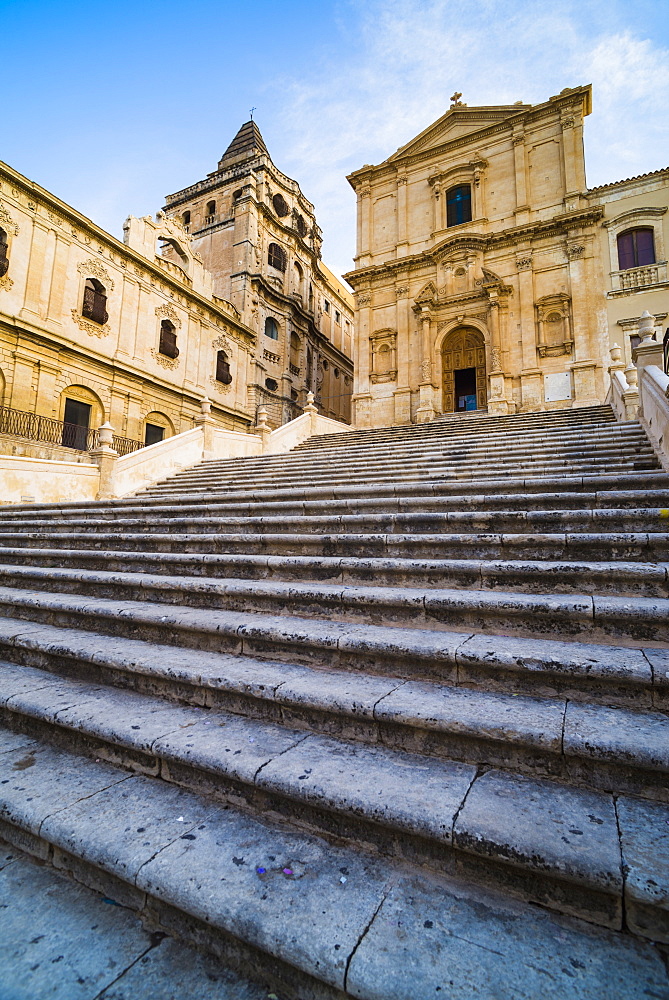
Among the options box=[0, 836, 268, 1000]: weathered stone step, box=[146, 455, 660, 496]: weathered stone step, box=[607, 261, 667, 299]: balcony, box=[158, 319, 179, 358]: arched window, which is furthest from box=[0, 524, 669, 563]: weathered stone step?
box=[158, 319, 179, 358]: arched window

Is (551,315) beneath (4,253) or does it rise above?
beneath

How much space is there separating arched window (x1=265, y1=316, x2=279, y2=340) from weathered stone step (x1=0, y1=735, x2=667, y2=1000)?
29480mm

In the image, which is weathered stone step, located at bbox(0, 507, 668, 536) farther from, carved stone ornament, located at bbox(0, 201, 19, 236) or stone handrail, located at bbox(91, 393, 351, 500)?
carved stone ornament, located at bbox(0, 201, 19, 236)

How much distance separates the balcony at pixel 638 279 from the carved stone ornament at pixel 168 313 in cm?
1903

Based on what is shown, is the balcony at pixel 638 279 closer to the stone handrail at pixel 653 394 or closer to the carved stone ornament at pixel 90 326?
the stone handrail at pixel 653 394

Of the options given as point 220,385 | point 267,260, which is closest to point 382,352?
point 220,385

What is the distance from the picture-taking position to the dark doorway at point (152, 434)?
20703 mm

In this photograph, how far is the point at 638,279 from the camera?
16.8 m

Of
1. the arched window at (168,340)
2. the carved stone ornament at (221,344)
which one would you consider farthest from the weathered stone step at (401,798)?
the carved stone ornament at (221,344)

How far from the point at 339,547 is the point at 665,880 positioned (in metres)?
2.89

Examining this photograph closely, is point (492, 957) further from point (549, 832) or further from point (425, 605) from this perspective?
point (425, 605)

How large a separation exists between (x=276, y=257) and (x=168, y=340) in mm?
12593

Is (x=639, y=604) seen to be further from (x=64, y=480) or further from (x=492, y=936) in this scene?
(x=64, y=480)

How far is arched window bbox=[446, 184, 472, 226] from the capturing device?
20.6 meters
